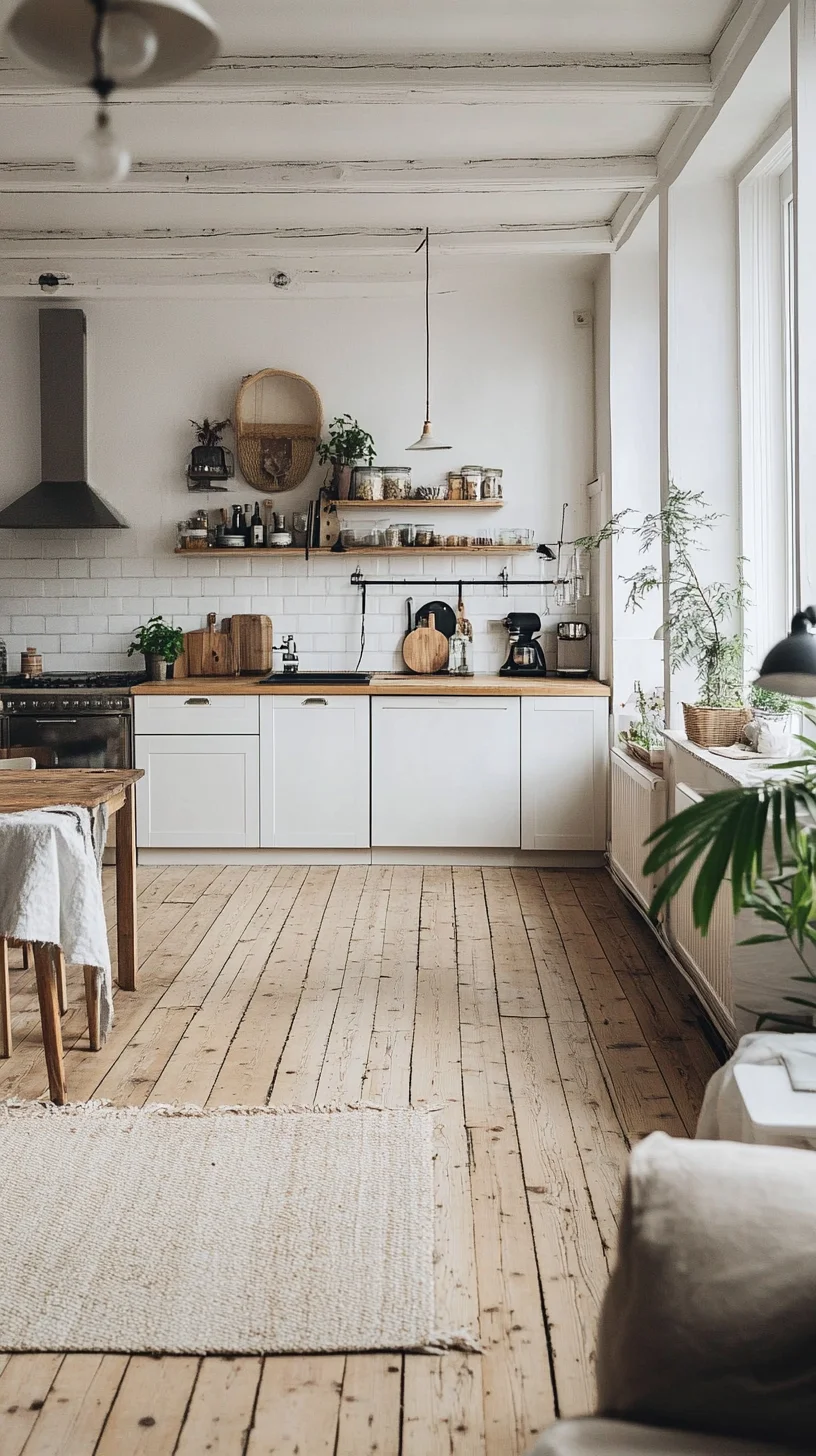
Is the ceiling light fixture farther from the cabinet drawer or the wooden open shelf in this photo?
the wooden open shelf

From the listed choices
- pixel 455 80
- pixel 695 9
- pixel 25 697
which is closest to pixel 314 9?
pixel 455 80

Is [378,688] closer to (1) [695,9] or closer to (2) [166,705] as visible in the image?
(2) [166,705]

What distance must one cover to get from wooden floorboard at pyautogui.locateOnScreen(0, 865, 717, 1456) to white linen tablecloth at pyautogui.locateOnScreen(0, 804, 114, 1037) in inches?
18.4

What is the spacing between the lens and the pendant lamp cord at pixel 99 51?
1.68m

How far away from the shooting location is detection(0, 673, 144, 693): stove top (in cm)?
621

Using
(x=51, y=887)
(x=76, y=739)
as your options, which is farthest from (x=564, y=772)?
(x=51, y=887)

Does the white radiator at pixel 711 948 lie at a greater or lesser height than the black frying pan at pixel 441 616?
Answer: lesser

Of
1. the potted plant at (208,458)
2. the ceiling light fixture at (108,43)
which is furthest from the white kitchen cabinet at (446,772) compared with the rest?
the ceiling light fixture at (108,43)

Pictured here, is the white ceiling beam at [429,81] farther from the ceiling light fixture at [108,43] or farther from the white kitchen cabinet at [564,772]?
the white kitchen cabinet at [564,772]

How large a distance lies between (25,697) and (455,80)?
363 centimetres

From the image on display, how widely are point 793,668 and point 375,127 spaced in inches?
125

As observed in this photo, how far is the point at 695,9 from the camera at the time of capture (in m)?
3.68

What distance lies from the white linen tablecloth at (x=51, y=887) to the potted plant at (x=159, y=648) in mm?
3133

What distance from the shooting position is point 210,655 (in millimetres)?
6746
